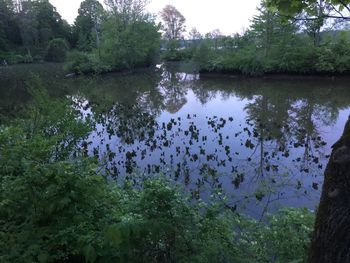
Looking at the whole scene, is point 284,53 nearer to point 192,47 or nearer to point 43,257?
point 192,47

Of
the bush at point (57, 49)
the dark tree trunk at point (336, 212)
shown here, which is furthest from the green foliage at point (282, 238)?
the bush at point (57, 49)

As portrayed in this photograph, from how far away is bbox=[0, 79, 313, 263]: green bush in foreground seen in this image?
95.3 inches

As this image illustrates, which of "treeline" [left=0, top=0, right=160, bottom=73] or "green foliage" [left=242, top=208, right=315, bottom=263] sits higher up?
A: "treeline" [left=0, top=0, right=160, bottom=73]

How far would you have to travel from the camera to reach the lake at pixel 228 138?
611 centimetres

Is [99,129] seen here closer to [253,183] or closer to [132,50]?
[253,183]

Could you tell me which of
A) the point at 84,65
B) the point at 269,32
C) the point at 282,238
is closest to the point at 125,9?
the point at 84,65

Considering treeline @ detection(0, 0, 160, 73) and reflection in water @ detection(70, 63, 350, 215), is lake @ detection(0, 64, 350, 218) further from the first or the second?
treeline @ detection(0, 0, 160, 73)

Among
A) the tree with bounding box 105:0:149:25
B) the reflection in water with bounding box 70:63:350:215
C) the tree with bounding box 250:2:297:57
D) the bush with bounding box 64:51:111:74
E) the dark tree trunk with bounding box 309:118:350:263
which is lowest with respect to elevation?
the reflection in water with bounding box 70:63:350:215

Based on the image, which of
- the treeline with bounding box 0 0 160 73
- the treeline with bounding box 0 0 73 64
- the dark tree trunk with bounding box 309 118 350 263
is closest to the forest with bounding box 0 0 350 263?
the dark tree trunk with bounding box 309 118 350 263

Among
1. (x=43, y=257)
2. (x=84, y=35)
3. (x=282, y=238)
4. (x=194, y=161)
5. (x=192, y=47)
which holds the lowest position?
(x=194, y=161)

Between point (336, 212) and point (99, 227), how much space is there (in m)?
1.81

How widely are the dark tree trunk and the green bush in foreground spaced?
0.93 m

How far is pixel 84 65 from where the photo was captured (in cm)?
2959

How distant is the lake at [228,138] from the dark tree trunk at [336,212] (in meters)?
2.14
